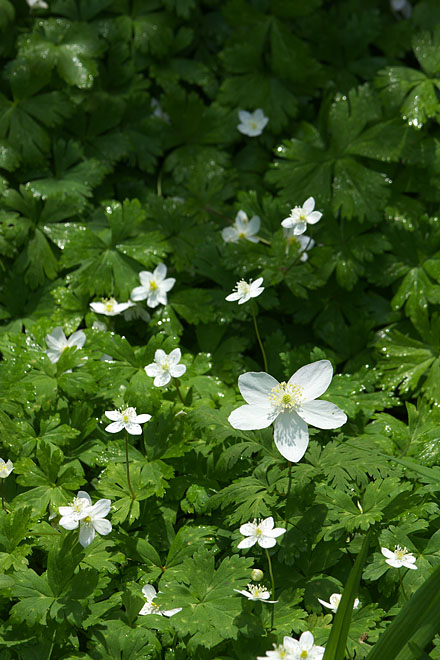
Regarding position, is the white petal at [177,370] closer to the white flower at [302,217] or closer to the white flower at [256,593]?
the white flower at [302,217]

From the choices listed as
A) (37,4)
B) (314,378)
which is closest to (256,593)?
(314,378)

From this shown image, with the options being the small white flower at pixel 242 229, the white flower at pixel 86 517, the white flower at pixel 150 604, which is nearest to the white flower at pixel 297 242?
the small white flower at pixel 242 229

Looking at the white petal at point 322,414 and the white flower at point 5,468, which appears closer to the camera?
Answer: the white petal at point 322,414

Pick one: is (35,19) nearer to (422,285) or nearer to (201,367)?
(201,367)

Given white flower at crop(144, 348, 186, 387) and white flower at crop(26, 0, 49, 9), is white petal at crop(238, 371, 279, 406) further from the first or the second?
white flower at crop(26, 0, 49, 9)

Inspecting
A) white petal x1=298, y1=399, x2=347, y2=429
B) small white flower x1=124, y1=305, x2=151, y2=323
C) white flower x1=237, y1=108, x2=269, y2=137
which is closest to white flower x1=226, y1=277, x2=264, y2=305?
white petal x1=298, y1=399, x2=347, y2=429

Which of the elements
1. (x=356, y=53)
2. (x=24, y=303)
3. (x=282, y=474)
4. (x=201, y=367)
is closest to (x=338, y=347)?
(x=201, y=367)
